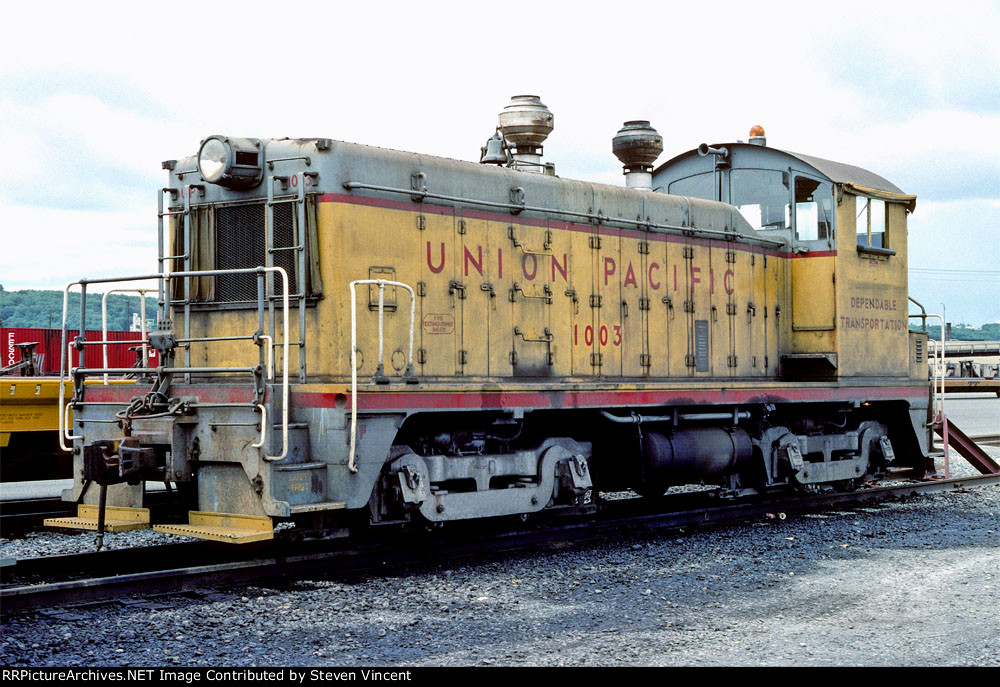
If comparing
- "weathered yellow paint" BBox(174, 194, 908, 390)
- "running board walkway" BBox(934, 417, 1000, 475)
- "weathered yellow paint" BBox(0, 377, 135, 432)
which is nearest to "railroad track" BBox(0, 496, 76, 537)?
"weathered yellow paint" BBox(0, 377, 135, 432)

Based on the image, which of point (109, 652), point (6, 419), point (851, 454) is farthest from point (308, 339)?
point (851, 454)

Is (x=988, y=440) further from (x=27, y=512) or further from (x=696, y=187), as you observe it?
(x=27, y=512)

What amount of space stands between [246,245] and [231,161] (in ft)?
2.25

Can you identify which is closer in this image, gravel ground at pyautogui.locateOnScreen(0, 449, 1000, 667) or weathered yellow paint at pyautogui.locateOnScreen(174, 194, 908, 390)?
gravel ground at pyautogui.locateOnScreen(0, 449, 1000, 667)

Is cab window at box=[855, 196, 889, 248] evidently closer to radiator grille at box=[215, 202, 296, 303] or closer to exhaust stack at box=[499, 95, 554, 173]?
exhaust stack at box=[499, 95, 554, 173]

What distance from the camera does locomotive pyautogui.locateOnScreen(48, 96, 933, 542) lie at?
7.30 meters

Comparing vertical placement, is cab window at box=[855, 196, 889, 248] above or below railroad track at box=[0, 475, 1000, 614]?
above

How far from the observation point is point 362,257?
786 cm

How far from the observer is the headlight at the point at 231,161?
7781 millimetres

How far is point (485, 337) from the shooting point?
343 inches

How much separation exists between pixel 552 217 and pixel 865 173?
4.78 meters

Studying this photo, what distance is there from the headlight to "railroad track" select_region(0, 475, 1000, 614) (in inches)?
111

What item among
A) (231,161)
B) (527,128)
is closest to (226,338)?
(231,161)
